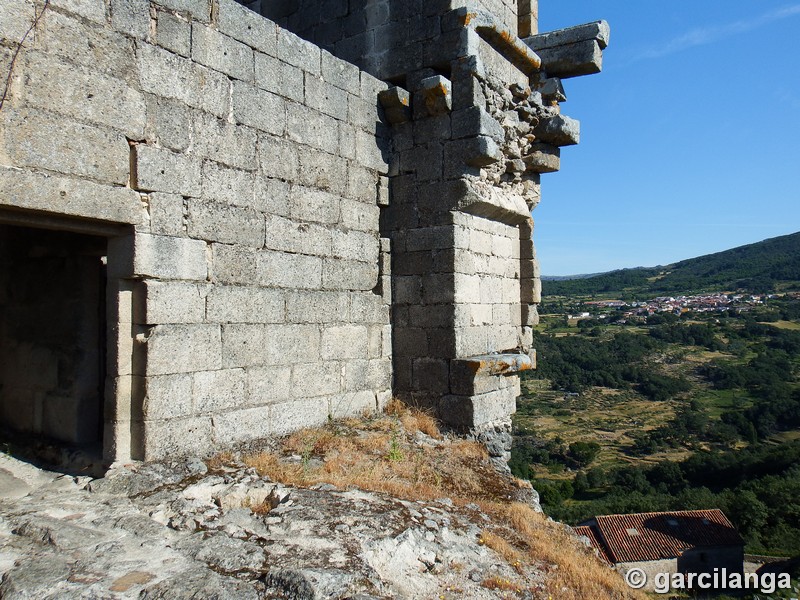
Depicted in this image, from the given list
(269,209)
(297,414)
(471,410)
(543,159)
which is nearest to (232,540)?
(297,414)

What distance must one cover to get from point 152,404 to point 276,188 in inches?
80.2

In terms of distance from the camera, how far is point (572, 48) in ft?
23.7

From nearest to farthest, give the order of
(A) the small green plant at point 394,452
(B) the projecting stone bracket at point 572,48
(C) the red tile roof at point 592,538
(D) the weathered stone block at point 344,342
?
1. (C) the red tile roof at point 592,538
2. (A) the small green plant at point 394,452
3. (D) the weathered stone block at point 344,342
4. (B) the projecting stone bracket at point 572,48

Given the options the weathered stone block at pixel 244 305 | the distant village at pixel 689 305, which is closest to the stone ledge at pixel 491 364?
the weathered stone block at pixel 244 305

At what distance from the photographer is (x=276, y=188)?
5.46 m

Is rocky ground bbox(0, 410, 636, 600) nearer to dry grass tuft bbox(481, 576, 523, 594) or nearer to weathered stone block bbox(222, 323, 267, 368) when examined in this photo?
dry grass tuft bbox(481, 576, 523, 594)

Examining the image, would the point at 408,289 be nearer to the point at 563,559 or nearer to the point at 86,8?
the point at 563,559

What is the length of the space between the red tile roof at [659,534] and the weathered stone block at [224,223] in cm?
2134

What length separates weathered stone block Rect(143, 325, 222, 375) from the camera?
14.4 ft

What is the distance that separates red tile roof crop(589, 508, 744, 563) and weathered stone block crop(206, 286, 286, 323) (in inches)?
823

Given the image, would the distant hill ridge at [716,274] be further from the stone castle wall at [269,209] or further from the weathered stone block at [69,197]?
the weathered stone block at [69,197]

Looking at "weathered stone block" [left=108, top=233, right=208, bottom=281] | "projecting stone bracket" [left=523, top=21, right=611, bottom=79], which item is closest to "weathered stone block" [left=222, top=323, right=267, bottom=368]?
"weathered stone block" [left=108, top=233, right=208, bottom=281]

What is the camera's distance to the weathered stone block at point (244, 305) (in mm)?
4877

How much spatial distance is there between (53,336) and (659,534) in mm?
24251
